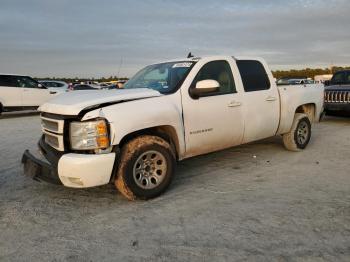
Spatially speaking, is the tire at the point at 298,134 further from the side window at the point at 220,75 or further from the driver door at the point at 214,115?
the side window at the point at 220,75

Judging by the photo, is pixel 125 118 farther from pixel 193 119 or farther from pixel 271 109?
pixel 271 109

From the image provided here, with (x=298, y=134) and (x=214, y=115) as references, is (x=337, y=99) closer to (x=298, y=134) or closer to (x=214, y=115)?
(x=298, y=134)

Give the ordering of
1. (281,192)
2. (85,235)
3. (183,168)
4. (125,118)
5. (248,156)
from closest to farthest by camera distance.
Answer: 1. (85,235)
2. (125,118)
3. (281,192)
4. (183,168)
5. (248,156)

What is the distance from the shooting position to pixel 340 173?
535 centimetres

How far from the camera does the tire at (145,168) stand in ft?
13.4

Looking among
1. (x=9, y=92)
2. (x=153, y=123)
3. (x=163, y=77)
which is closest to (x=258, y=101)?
(x=163, y=77)

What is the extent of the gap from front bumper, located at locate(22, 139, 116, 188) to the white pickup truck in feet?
0.03

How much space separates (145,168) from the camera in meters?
4.33

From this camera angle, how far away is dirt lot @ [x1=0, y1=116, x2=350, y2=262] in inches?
121

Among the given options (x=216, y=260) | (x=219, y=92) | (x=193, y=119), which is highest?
(x=219, y=92)

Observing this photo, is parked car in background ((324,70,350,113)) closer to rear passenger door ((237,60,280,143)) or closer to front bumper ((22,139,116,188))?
rear passenger door ((237,60,280,143))

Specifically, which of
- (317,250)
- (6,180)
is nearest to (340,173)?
(317,250)

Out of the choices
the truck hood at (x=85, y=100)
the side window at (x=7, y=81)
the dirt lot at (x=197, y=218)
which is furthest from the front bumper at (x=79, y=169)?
the side window at (x=7, y=81)

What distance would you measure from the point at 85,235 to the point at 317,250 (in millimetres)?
2158
